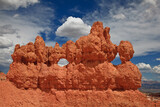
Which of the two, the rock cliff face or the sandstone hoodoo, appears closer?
the sandstone hoodoo

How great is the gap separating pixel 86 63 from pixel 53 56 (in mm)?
3681

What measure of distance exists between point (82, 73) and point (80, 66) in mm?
746

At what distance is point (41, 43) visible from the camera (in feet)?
55.3

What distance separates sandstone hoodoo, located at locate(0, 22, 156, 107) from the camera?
48.2 ft

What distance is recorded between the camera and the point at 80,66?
1538 centimetres

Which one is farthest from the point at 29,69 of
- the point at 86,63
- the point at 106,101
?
the point at 106,101

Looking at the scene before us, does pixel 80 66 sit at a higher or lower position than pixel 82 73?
higher

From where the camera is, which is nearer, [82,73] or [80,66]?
[82,73]

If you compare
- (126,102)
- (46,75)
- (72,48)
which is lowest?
(126,102)

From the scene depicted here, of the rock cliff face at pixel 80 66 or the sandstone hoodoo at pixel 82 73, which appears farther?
the rock cliff face at pixel 80 66

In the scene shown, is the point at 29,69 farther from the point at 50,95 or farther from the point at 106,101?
the point at 106,101

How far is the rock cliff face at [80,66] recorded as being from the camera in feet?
48.9

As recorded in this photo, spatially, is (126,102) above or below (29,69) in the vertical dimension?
below

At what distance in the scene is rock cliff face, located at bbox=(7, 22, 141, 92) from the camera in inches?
587
